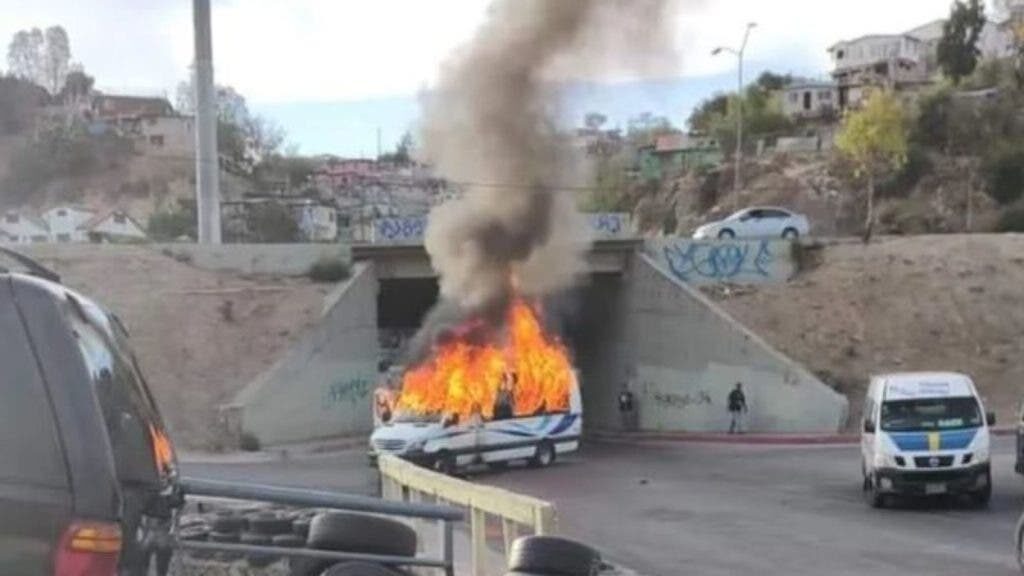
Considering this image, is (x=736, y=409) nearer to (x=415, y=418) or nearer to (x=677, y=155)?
(x=415, y=418)

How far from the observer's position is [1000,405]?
39281 millimetres

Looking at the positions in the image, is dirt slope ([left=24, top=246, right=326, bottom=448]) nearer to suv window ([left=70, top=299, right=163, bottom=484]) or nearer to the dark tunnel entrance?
the dark tunnel entrance

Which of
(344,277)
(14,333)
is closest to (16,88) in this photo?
(344,277)

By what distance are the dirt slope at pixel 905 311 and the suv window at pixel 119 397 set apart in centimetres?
3688

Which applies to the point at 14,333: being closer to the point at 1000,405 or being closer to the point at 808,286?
the point at 1000,405

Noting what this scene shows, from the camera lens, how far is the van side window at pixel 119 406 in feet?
12.7

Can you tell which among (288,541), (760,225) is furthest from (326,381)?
(288,541)

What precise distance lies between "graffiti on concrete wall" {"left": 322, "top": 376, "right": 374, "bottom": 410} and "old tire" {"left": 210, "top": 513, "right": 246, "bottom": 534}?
33.4m

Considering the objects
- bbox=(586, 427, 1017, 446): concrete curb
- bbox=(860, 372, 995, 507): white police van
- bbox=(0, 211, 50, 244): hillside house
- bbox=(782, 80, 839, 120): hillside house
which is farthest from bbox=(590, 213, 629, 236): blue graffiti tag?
bbox=(782, 80, 839, 120): hillside house

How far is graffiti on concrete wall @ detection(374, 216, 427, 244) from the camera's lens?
4662cm

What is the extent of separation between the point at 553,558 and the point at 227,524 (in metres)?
1.75

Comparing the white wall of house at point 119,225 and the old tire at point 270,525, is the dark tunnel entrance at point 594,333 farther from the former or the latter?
the white wall of house at point 119,225

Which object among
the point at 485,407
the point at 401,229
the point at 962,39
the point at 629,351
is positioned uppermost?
the point at 962,39

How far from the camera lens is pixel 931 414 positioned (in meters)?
22.8
